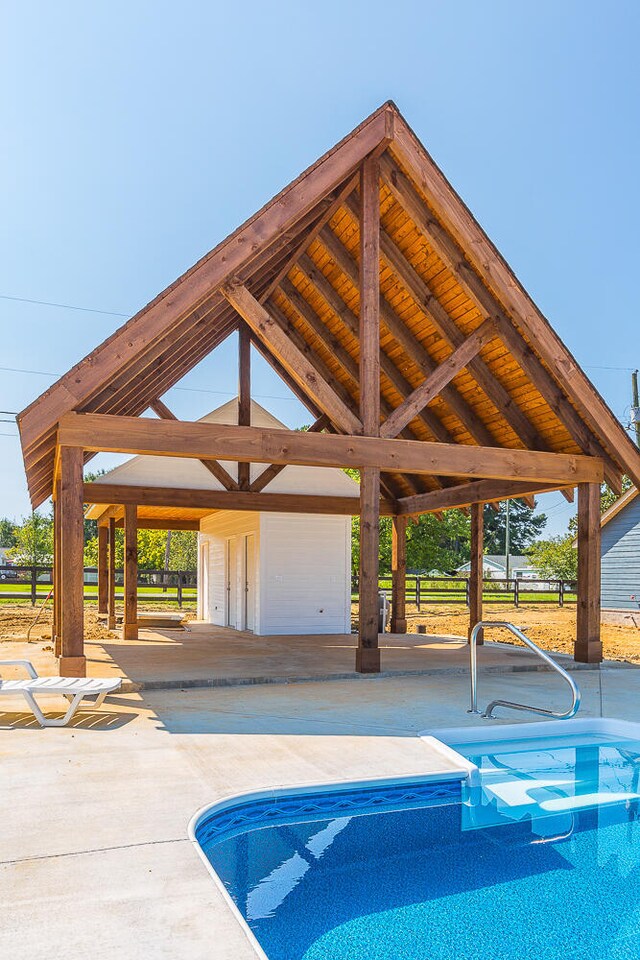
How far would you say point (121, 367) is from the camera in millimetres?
8383

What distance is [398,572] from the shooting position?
54.6 ft

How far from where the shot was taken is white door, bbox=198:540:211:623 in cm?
2122

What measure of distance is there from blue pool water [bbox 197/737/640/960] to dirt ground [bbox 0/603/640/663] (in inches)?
319

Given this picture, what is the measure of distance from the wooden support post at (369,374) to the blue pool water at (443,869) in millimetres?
3569

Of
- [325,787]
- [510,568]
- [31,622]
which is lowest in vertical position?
[510,568]

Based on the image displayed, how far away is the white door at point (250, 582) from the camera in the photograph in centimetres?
1638

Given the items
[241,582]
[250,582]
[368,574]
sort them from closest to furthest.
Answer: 1. [368,574]
2. [250,582]
3. [241,582]

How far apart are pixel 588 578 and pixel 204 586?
12833 mm

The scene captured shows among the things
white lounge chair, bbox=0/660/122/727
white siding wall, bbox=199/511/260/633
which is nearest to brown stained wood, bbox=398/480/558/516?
white siding wall, bbox=199/511/260/633

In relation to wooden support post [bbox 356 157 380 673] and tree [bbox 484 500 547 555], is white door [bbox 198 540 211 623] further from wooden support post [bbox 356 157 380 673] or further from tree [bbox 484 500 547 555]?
tree [bbox 484 500 547 555]

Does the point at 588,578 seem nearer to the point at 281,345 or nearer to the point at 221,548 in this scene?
the point at 281,345

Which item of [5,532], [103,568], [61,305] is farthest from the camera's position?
[5,532]

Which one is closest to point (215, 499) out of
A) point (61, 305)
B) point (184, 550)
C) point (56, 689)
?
point (56, 689)

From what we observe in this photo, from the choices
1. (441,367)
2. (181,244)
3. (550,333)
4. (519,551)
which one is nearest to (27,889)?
(441,367)
